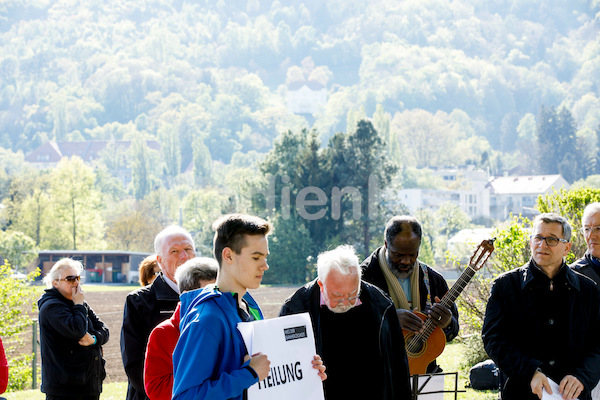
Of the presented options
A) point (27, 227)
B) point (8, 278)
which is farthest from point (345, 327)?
point (27, 227)

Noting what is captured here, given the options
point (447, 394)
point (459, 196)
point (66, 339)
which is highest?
point (459, 196)

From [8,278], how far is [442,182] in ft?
597

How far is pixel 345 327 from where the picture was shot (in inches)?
177

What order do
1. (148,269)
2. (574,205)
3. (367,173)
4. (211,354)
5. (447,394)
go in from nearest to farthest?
(211,354), (148,269), (447,394), (574,205), (367,173)

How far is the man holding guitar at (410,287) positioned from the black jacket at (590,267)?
3.24ft

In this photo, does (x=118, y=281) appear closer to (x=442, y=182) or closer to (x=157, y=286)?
(x=157, y=286)

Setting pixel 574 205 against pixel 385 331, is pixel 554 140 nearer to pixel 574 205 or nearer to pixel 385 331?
pixel 574 205

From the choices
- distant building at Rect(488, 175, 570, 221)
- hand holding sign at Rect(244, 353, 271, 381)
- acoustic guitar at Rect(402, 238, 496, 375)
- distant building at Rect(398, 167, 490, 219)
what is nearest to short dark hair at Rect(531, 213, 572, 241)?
acoustic guitar at Rect(402, 238, 496, 375)

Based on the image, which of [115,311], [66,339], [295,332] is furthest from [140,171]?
[295,332]

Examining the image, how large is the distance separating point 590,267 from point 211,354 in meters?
3.76

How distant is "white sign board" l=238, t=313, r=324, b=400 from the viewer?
131 inches

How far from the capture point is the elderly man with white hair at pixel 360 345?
4.43 m

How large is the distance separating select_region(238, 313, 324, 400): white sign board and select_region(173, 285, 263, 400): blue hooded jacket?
7 cm

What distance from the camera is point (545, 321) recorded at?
16.4 feet
